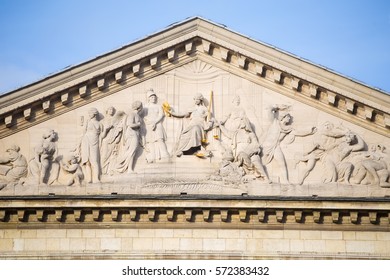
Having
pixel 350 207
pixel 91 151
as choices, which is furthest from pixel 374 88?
pixel 91 151

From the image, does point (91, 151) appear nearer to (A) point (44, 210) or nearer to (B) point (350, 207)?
(A) point (44, 210)

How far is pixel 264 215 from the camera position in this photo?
152 feet

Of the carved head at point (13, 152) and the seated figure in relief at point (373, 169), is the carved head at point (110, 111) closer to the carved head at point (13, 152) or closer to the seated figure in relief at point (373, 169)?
the carved head at point (13, 152)

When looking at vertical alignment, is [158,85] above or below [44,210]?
above

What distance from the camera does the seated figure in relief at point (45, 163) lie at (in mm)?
46875

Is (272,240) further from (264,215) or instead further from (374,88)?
(374,88)

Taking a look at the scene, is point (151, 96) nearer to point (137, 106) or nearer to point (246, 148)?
point (137, 106)

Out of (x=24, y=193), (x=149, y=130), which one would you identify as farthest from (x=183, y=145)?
(x=24, y=193)

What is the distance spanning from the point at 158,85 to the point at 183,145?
1.72 m

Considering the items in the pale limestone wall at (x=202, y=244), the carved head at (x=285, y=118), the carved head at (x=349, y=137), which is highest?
the carved head at (x=285, y=118)

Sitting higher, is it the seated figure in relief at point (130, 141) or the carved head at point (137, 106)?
the carved head at point (137, 106)

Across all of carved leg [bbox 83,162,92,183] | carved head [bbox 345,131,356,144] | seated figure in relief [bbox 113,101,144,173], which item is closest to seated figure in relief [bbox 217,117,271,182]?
seated figure in relief [bbox 113,101,144,173]

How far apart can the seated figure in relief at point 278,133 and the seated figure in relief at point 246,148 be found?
0.26 meters

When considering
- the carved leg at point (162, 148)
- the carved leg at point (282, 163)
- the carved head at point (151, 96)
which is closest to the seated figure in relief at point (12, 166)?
the carved leg at point (162, 148)
